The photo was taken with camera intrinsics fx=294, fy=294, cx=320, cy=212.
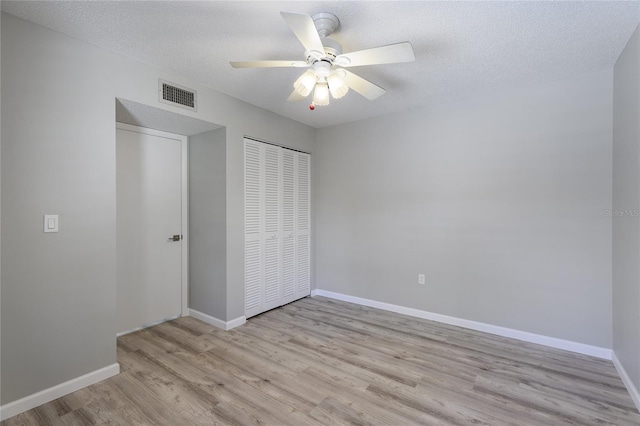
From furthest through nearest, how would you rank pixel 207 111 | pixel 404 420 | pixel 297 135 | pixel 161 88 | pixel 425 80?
pixel 297 135 → pixel 207 111 → pixel 425 80 → pixel 161 88 → pixel 404 420

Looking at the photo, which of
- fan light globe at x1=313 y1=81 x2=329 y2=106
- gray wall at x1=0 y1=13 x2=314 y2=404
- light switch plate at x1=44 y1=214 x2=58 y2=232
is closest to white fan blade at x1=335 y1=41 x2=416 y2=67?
fan light globe at x1=313 y1=81 x2=329 y2=106

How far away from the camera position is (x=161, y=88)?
8.28 feet

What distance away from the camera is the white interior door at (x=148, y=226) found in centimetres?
293

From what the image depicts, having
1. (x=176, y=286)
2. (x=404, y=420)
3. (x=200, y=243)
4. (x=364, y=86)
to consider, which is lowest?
(x=404, y=420)

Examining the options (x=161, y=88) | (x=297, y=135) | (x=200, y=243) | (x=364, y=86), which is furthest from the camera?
(x=297, y=135)

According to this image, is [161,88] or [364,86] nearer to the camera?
[364,86]

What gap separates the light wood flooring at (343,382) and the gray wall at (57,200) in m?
0.37

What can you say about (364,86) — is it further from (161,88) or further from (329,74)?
(161,88)

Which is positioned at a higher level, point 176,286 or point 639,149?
point 639,149

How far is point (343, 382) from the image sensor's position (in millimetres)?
2178

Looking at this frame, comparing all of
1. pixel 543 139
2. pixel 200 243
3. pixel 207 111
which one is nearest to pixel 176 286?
pixel 200 243

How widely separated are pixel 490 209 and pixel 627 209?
3.26 feet

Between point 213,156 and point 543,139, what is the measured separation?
10.7 ft

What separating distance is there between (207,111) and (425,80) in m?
2.10
